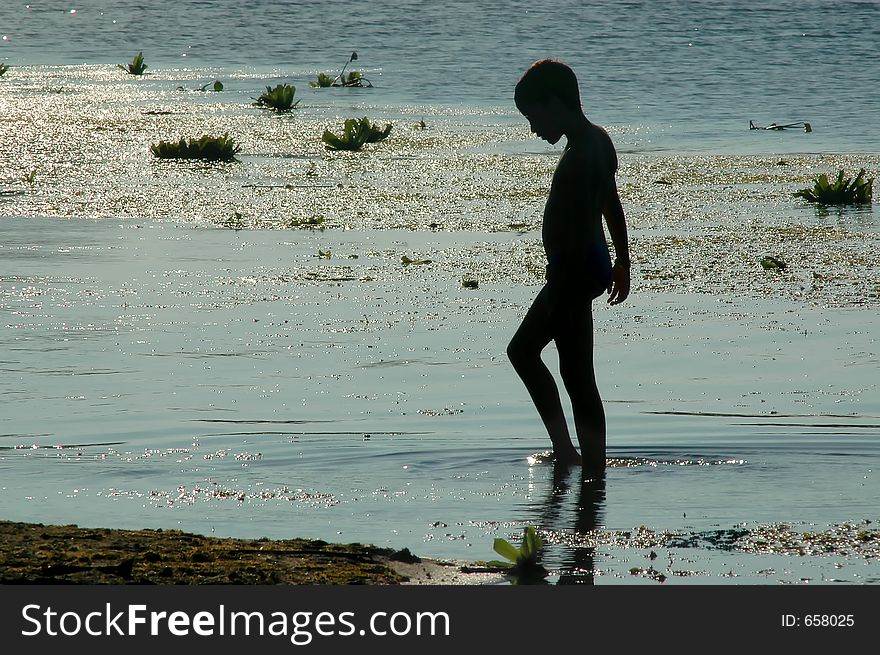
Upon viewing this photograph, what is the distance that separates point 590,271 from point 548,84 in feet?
2.51

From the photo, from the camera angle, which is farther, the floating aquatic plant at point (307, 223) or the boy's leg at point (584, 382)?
the floating aquatic plant at point (307, 223)

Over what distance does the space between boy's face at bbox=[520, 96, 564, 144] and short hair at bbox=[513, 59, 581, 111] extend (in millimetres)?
17

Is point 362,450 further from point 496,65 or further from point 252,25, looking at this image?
point 252,25

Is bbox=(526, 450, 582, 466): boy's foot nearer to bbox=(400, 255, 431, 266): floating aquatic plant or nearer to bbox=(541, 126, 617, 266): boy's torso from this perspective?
bbox=(541, 126, 617, 266): boy's torso

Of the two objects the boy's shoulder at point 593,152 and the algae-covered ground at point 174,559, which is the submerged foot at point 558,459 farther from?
the algae-covered ground at point 174,559

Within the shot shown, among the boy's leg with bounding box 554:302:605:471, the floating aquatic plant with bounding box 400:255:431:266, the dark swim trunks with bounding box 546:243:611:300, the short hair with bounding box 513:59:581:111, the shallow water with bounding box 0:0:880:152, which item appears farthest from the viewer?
the shallow water with bounding box 0:0:880:152

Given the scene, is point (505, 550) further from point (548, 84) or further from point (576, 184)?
point (548, 84)

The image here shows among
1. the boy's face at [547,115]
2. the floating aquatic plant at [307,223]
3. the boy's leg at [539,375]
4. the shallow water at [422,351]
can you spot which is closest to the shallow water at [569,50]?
the shallow water at [422,351]

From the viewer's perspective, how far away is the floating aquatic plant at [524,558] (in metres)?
4.88

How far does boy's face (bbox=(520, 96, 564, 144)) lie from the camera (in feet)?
20.3

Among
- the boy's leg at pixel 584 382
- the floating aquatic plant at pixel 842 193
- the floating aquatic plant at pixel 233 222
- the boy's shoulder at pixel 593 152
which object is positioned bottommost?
the boy's leg at pixel 584 382

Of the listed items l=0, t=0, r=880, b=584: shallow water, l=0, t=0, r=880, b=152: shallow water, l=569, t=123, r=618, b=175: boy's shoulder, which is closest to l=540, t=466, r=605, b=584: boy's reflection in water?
l=0, t=0, r=880, b=584: shallow water

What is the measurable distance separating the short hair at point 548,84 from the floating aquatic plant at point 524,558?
198 cm

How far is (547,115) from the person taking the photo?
6.19 meters
